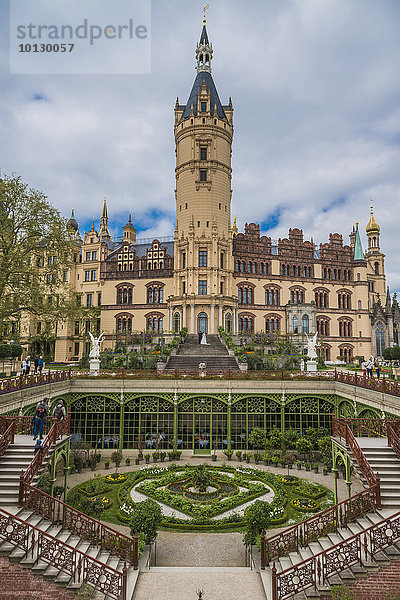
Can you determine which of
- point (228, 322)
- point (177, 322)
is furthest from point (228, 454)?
point (177, 322)

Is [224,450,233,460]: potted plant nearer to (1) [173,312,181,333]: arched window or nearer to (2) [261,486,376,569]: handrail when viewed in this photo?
(2) [261,486,376,569]: handrail

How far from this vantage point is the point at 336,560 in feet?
34.6

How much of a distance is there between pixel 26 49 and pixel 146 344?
3063cm

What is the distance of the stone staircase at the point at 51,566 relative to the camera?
33.0 feet

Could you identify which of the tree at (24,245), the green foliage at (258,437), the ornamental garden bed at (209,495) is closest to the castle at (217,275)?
the tree at (24,245)

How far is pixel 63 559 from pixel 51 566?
1.62ft

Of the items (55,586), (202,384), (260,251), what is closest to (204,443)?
(202,384)

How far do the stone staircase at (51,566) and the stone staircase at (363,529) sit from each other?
4.12 meters

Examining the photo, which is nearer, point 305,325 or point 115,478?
point 115,478

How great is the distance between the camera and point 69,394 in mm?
26094

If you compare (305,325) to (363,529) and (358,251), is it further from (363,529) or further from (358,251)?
(363,529)

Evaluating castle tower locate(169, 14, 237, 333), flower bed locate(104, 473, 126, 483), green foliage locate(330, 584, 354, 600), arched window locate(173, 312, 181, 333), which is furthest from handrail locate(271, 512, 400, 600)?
arched window locate(173, 312, 181, 333)

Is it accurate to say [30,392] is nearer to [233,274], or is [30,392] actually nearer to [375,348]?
[233,274]

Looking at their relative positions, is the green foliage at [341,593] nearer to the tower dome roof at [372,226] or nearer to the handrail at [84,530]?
the handrail at [84,530]
